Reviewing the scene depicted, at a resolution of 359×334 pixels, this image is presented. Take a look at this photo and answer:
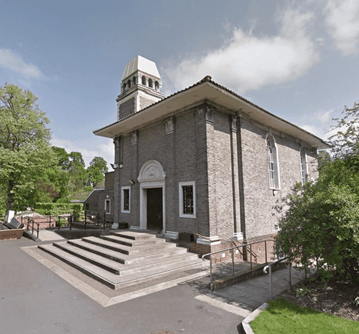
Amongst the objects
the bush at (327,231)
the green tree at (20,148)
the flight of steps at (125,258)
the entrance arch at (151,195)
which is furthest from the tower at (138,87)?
the bush at (327,231)

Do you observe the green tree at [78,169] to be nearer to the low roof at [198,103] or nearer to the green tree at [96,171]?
the green tree at [96,171]

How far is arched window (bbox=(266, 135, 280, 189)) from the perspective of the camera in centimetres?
1356

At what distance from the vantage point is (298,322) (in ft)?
14.0

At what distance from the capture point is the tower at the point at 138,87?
53.1 feet

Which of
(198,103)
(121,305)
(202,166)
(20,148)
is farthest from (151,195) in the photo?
(20,148)

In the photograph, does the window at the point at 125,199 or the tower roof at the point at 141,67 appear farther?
the tower roof at the point at 141,67

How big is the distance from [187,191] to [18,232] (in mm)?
11492

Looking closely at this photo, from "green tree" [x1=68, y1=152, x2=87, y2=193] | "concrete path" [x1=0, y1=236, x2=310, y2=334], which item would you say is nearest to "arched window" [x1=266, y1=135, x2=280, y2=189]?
"concrete path" [x1=0, y1=236, x2=310, y2=334]

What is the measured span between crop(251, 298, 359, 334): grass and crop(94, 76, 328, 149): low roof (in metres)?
6.12

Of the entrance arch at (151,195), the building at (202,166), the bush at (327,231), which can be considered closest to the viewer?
the bush at (327,231)

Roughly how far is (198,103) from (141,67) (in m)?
9.13

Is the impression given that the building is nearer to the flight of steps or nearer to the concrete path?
the flight of steps

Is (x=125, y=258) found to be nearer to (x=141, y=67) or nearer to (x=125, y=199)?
(x=125, y=199)

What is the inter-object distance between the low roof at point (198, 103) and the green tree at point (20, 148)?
24.1 ft
